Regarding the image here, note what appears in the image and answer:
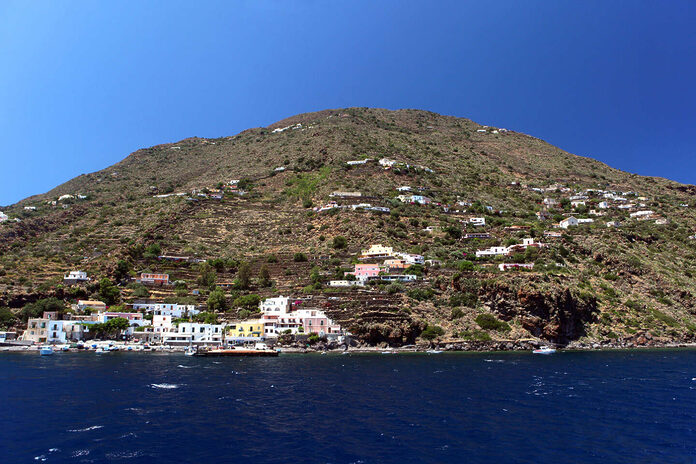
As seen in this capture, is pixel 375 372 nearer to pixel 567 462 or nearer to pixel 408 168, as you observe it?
pixel 567 462

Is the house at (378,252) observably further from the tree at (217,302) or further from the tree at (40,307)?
the tree at (40,307)

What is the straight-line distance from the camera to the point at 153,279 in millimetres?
83562

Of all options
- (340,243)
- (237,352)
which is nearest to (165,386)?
(237,352)

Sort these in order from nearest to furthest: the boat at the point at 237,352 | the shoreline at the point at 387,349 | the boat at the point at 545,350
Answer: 1. the boat at the point at 237,352
2. the shoreline at the point at 387,349
3. the boat at the point at 545,350

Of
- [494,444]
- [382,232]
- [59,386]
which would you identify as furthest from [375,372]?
[382,232]

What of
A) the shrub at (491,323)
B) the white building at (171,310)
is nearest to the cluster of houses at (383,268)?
the shrub at (491,323)

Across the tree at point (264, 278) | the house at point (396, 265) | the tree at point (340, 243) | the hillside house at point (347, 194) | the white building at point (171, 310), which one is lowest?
the white building at point (171, 310)

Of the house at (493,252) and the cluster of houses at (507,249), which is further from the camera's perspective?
the house at (493,252)

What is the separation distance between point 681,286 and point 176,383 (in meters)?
81.1

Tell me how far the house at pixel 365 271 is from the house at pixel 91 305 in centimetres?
3838

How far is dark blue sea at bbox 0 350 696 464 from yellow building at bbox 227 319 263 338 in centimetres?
1955

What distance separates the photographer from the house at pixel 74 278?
77688mm

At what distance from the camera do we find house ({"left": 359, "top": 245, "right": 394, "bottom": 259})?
8538 centimetres

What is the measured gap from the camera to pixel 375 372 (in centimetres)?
4403
